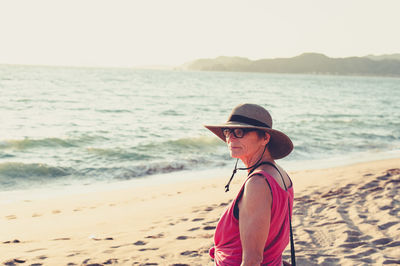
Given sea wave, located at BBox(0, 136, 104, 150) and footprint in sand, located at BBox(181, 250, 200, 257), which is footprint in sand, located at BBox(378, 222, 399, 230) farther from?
sea wave, located at BBox(0, 136, 104, 150)

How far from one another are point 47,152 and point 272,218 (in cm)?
1307

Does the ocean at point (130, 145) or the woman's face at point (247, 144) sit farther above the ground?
the woman's face at point (247, 144)

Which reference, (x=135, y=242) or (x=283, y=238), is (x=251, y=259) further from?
(x=135, y=242)

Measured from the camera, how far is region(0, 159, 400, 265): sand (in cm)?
461

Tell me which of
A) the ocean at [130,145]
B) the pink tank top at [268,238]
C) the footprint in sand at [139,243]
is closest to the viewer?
the pink tank top at [268,238]

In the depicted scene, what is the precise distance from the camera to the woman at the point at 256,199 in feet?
6.52

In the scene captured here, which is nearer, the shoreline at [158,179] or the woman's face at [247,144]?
the woman's face at [247,144]

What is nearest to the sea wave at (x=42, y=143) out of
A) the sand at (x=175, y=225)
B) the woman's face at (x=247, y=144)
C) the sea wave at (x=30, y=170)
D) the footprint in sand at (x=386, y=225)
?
the sea wave at (x=30, y=170)

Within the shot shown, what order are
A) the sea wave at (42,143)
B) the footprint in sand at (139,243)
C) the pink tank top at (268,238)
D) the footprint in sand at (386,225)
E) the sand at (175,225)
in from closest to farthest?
the pink tank top at (268,238)
the sand at (175,225)
the footprint in sand at (139,243)
the footprint in sand at (386,225)
the sea wave at (42,143)

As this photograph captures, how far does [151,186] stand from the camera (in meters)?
9.83

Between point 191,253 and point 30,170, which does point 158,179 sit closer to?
point 30,170

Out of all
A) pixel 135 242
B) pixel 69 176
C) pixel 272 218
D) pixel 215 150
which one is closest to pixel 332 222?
pixel 135 242

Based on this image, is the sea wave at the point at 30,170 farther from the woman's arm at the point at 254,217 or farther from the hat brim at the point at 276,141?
the woman's arm at the point at 254,217

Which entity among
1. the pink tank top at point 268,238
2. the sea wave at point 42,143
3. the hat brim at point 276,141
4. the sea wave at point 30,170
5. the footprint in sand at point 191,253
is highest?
the hat brim at point 276,141
